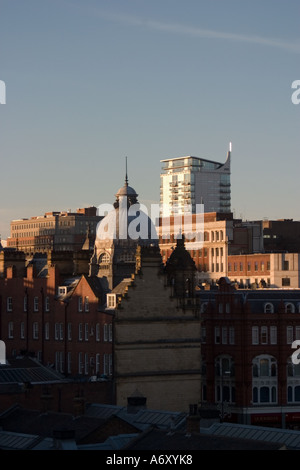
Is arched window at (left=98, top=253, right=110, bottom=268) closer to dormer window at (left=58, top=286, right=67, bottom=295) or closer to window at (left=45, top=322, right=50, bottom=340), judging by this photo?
dormer window at (left=58, top=286, right=67, bottom=295)

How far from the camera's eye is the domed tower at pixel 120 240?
14962cm

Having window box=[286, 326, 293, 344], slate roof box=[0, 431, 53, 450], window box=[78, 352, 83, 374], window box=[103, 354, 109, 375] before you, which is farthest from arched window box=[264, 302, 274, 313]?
slate roof box=[0, 431, 53, 450]

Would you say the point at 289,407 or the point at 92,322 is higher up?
the point at 92,322

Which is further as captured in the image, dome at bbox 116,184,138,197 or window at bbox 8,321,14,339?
dome at bbox 116,184,138,197

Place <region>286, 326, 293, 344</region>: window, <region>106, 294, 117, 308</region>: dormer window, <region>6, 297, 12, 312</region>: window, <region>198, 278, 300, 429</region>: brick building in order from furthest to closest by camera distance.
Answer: <region>6, 297, 12, 312</region>: window
<region>286, 326, 293, 344</region>: window
<region>198, 278, 300, 429</region>: brick building
<region>106, 294, 117, 308</region>: dormer window

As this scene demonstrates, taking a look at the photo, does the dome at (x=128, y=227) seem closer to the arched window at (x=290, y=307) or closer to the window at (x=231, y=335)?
the window at (x=231, y=335)

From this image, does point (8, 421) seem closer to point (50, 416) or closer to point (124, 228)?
point (50, 416)

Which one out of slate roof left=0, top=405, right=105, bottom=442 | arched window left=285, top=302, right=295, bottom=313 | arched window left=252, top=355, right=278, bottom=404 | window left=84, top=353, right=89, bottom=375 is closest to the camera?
slate roof left=0, top=405, right=105, bottom=442

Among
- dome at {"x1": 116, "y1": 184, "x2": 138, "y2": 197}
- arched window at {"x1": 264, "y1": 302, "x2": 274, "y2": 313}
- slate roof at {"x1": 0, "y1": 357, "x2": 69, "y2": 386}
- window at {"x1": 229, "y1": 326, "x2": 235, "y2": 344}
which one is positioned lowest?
slate roof at {"x1": 0, "y1": 357, "x2": 69, "y2": 386}

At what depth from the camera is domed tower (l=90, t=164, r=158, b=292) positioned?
14962 centimetres

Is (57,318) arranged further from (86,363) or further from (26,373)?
(26,373)
